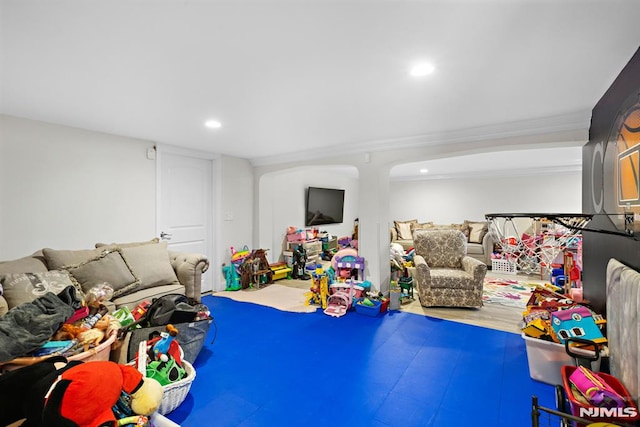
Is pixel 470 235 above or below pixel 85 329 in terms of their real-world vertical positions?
above

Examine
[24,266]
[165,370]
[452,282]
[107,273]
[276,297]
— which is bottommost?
[276,297]

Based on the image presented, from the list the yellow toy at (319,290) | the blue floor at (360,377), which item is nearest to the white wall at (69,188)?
the blue floor at (360,377)

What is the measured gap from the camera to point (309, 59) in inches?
70.9

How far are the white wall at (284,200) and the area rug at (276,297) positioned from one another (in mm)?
921

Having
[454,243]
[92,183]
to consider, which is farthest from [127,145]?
[454,243]

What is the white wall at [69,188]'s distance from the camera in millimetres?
2783

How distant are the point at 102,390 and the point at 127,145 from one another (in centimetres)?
310

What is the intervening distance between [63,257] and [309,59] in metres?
2.87

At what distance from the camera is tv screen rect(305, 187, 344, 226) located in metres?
6.59

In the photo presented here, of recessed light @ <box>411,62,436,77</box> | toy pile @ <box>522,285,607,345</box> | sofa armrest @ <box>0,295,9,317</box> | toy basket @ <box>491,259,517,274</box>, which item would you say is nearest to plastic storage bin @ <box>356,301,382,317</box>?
toy pile @ <box>522,285,607,345</box>

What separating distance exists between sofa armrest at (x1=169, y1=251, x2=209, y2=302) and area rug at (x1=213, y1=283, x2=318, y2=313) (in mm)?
918

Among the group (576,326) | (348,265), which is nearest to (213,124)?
(348,265)

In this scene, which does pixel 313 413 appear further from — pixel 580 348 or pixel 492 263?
pixel 492 263

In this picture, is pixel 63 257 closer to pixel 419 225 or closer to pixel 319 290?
pixel 319 290
